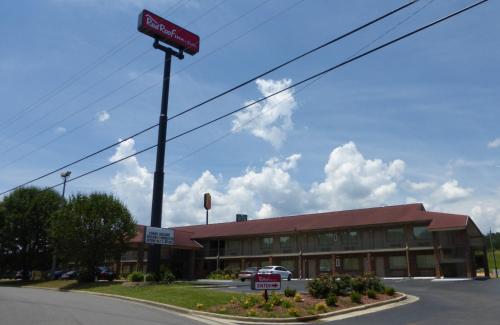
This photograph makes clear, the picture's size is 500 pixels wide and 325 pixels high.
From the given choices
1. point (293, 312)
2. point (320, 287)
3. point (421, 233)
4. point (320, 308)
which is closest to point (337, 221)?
point (421, 233)

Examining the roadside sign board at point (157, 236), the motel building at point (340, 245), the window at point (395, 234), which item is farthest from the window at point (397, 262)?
the roadside sign board at point (157, 236)

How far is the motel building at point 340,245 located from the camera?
149ft

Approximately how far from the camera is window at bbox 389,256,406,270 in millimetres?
46938

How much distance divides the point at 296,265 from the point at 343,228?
7.63 m

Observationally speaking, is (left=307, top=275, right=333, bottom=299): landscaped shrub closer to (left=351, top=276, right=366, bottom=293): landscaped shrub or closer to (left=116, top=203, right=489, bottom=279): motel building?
(left=351, top=276, right=366, bottom=293): landscaped shrub

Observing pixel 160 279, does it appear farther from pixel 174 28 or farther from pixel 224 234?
pixel 224 234

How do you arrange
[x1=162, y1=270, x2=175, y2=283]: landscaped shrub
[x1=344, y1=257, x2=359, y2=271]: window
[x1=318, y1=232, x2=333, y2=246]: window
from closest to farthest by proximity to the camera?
[x1=162, y1=270, x2=175, y2=283]: landscaped shrub
[x1=344, y1=257, x2=359, y2=271]: window
[x1=318, y1=232, x2=333, y2=246]: window

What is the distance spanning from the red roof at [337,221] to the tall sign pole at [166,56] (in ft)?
74.0

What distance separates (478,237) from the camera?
4797 cm

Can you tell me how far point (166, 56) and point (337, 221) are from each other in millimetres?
25055

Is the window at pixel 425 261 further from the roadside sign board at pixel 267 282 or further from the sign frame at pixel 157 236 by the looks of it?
the roadside sign board at pixel 267 282

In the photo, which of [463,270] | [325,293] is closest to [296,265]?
[463,270]

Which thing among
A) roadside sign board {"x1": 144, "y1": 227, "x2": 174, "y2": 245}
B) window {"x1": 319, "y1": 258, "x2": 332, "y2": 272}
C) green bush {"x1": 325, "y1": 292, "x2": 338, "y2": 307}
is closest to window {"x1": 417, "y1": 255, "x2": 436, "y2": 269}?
window {"x1": 319, "y1": 258, "x2": 332, "y2": 272}

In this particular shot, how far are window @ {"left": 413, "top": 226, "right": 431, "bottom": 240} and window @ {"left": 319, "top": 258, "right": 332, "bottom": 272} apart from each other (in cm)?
961
